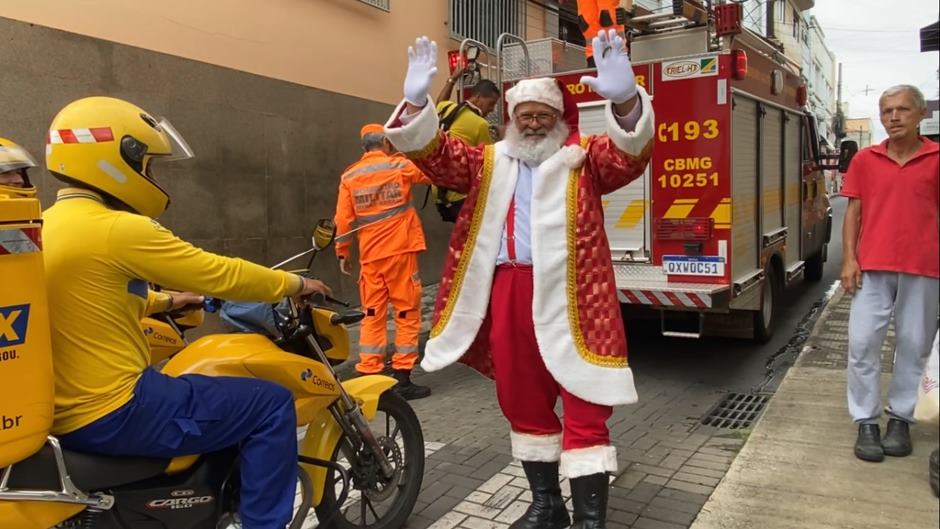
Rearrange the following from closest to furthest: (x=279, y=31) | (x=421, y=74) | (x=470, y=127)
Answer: (x=421, y=74) → (x=470, y=127) → (x=279, y=31)

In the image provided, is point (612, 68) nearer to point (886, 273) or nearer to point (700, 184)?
point (886, 273)

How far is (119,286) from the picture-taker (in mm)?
A: 2201

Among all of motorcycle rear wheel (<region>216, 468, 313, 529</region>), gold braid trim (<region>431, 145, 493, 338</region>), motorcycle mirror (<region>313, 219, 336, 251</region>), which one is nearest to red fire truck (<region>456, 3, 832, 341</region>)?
gold braid trim (<region>431, 145, 493, 338</region>)

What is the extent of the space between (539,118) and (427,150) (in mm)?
462

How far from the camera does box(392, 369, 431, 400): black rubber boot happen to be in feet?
17.8

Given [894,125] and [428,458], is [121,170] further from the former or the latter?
[894,125]

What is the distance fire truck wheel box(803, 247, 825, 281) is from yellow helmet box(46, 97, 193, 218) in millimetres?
9585

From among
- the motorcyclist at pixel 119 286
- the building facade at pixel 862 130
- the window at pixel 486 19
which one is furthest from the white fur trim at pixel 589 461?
the window at pixel 486 19

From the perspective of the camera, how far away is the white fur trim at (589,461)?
2793 mm

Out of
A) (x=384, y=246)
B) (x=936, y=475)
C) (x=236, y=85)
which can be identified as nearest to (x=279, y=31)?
(x=236, y=85)

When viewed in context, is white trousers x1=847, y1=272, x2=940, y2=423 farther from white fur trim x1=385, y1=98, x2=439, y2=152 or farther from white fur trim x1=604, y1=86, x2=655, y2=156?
white fur trim x1=385, y1=98, x2=439, y2=152

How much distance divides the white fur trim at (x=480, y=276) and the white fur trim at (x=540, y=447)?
0.44 meters

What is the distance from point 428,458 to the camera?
413 centimetres

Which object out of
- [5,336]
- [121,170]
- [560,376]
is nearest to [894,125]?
[560,376]
